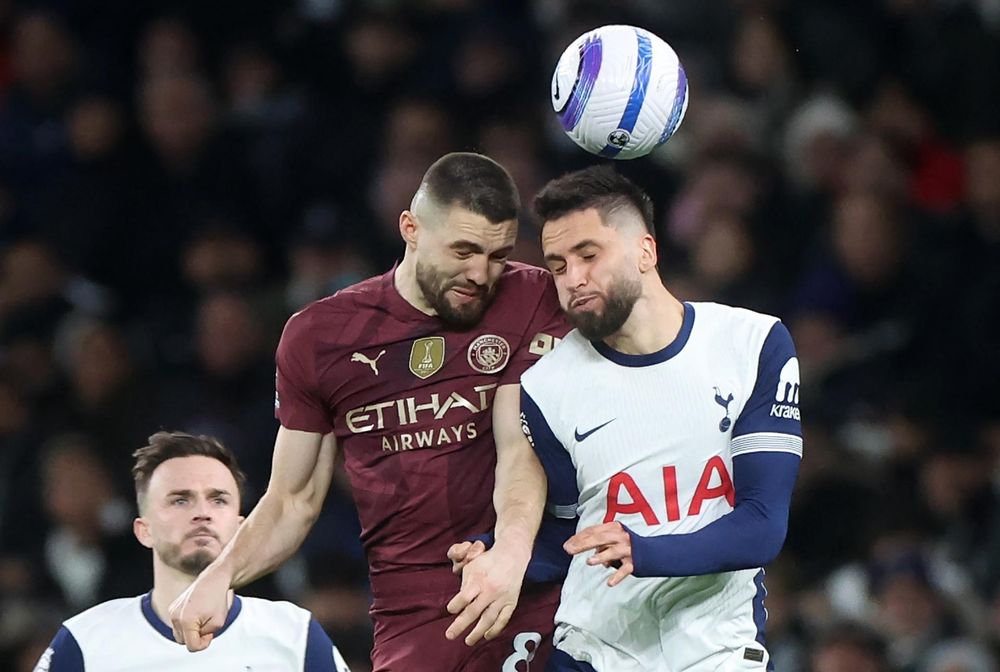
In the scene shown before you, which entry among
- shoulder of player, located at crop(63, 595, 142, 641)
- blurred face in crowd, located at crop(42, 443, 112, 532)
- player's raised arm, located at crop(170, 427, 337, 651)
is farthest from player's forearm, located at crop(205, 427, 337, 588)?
blurred face in crowd, located at crop(42, 443, 112, 532)

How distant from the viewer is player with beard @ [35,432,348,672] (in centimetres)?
612

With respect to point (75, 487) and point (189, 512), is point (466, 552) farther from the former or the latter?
point (75, 487)

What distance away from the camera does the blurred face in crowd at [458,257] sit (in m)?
5.48

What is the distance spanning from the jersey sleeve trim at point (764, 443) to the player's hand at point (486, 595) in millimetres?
685

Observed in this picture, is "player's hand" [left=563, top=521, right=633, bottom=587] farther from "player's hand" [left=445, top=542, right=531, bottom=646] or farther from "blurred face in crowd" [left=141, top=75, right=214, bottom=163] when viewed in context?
"blurred face in crowd" [left=141, top=75, right=214, bottom=163]

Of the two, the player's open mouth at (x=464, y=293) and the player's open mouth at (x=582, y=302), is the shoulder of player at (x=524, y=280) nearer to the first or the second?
the player's open mouth at (x=464, y=293)

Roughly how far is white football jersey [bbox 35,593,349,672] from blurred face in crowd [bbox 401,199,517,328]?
4.11 ft

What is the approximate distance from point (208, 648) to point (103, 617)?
0.40 meters

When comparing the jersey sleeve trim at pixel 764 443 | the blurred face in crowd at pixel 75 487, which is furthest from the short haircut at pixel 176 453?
the blurred face in crowd at pixel 75 487

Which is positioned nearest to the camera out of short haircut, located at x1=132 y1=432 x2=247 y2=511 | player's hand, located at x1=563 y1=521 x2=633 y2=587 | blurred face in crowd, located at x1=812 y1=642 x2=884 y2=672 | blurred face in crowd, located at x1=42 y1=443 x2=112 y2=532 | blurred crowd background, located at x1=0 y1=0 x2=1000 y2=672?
player's hand, located at x1=563 y1=521 x2=633 y2=587

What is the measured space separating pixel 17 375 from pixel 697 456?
585 centimetres

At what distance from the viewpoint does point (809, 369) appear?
338 inches

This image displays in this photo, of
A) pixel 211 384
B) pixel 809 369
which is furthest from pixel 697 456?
pixel 211 384

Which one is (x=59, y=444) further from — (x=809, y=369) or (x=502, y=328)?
(x=502, y=328)
